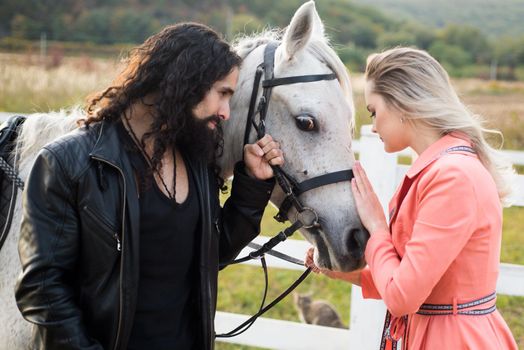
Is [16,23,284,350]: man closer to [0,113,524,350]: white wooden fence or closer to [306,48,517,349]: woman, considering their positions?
[306,48,517,349]: woman

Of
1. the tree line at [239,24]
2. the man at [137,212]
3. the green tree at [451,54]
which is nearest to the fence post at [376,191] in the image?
the man at [137,212]

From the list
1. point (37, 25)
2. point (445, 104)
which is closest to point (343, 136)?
point (445, 104)

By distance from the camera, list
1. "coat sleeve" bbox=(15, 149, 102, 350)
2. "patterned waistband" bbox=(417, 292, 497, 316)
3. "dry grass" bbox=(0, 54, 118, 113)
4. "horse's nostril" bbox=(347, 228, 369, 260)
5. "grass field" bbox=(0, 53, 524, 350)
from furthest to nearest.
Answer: "dry grass" bbox=(0, 54, 118, 113)
"grass field" bbox=(0, 53, 524, 350)
"horse's nostril" bbox=(347, 228, 369, 260)
"patterned waistband" bbox=(417, 292, 497, 316)
"coat sleeve" bbox=(15, 149, 102, 350)

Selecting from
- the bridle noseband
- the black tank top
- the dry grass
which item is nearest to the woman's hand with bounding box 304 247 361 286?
the bridle noseband

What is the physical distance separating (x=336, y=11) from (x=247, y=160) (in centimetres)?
3764

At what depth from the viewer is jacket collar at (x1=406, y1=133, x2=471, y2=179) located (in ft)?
6.63

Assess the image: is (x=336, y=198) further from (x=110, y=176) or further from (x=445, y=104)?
(x=110, y=176)

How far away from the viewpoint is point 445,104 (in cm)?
207

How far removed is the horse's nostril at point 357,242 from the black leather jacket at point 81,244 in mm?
843

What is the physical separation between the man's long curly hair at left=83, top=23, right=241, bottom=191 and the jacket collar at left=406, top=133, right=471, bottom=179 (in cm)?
72

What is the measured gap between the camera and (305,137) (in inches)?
95.1

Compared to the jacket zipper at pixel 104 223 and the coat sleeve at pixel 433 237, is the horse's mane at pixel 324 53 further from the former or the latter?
the jacket zipper at pixel 104 223

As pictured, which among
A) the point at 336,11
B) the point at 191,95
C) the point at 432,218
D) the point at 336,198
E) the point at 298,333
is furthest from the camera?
the point at 336,11

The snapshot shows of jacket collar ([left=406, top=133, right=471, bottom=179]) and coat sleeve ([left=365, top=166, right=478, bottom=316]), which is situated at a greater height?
jacket collar ([left=406, top=133, right=471, bottom=179])
